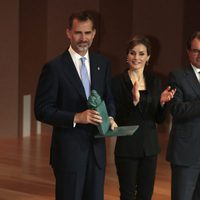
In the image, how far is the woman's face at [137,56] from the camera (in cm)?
293

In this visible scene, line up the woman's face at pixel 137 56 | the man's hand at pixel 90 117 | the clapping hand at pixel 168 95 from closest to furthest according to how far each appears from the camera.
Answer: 1. the man's hand at pixel 90 117
2. the clapping hand at pixel 168 95
3. the woman's face at pixel 137 56

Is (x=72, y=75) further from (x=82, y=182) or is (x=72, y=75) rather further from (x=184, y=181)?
(x=184, y=181)

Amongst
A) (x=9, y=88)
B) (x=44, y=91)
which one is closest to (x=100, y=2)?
(x=9, y=88)

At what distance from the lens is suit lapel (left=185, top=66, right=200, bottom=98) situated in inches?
105

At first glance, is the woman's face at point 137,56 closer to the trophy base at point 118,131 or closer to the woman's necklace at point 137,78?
the woman's necklace at point 137,78

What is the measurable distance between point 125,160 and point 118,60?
15.8 feet

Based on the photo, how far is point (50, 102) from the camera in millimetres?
2352

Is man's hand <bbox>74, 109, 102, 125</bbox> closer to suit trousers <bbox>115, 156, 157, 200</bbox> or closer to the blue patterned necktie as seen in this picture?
the blue patterned necktie

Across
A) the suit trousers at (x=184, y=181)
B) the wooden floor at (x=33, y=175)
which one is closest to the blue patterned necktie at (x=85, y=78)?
the suit trousers at (x=184, y=181)

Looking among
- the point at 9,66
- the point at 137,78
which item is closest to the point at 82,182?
the point at 137,78

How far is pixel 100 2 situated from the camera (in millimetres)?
7418

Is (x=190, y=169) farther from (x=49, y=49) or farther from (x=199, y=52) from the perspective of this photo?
(x=49, y=49)

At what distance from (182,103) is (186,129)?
0.16 m

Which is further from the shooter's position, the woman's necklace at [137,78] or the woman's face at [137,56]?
the woman's necklace at [137,78]
